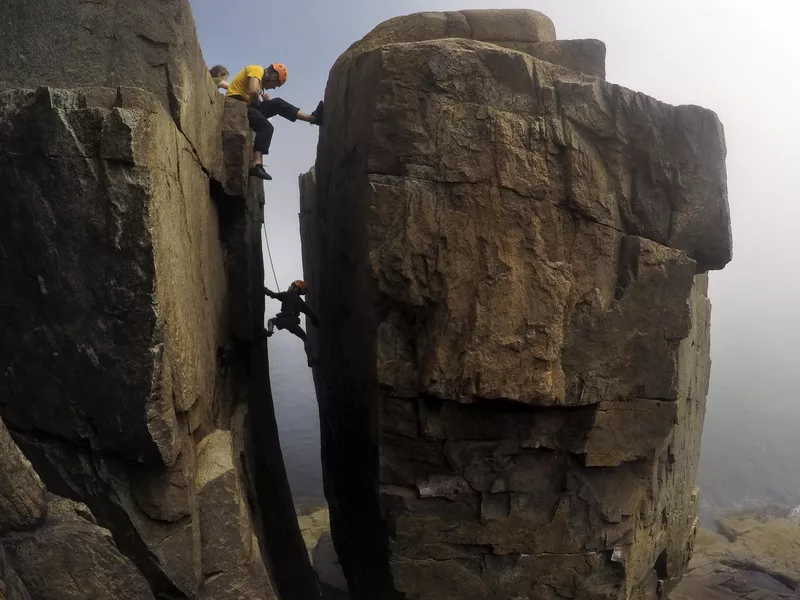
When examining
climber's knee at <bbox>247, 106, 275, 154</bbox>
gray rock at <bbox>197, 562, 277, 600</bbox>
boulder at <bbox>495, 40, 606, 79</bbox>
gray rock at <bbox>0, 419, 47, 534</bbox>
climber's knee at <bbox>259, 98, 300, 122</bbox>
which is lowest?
gray rock at <bbox>197, 562, 277, 600</bbox>

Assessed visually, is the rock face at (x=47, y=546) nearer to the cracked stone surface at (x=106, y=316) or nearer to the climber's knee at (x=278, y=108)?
the cracked stone surface at (x=106, y=316)

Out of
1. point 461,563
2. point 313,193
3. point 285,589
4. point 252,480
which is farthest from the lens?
point 313,193

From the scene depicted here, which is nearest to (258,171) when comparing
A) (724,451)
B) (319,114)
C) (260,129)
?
(260,129)

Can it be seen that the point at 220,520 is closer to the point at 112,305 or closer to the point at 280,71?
the point at 112,305

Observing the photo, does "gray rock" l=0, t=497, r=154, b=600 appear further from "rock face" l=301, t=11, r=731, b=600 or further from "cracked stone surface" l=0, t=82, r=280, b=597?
"rock face" l=301, t=11, r=731, b=600

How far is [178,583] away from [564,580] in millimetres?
3377

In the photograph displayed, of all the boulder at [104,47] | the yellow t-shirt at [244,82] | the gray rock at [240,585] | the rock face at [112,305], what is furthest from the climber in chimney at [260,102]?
the gray rock at [240,585]

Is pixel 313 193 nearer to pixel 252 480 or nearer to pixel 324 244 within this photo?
pixel 324 244

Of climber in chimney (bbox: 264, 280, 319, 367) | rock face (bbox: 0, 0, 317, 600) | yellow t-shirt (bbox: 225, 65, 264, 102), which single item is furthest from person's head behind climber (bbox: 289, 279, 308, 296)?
rock face (bbox: 0, 0, 317, 600)

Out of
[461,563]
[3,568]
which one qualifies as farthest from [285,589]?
[3,568]

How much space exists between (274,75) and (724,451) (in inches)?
769

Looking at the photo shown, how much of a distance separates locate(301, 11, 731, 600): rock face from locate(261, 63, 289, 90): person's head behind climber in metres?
1.07

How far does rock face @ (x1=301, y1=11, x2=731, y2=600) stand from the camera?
4730 mm

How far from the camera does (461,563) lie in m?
5.23
